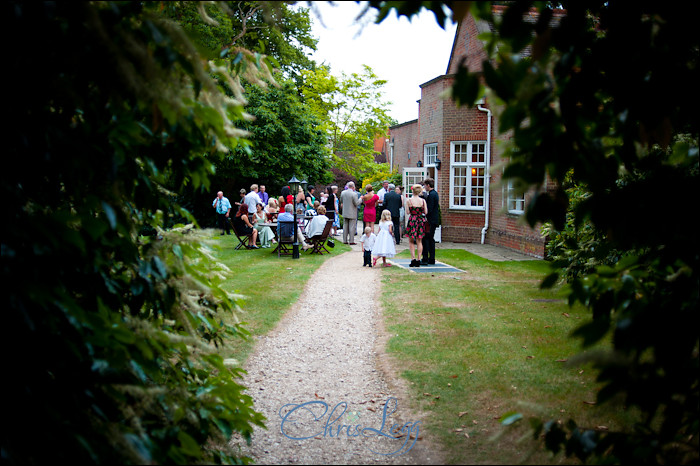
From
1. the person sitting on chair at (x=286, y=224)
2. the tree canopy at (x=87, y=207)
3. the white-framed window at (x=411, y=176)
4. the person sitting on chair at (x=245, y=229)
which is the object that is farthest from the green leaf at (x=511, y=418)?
the white-framed window at (x=411, y=176)

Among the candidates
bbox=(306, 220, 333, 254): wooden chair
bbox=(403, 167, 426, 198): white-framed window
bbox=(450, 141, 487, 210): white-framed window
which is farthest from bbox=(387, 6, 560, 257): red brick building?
bbox=(306, 220, 333, 254): wooden chair

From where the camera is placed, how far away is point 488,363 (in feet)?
20.7

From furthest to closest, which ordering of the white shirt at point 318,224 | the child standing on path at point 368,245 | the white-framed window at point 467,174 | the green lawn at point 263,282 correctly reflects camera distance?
the white-framed window at point 467,174 → the white shirt at point 318,224 → the child standing on path at point 368,245 → the green lawn at point 263,282

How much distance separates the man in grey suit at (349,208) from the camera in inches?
741

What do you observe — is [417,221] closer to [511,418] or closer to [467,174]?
[467,174]

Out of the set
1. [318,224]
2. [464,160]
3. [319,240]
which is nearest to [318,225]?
[318,224]

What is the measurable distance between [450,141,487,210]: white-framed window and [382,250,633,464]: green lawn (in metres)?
9.60

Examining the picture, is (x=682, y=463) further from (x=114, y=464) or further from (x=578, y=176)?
(x=114, y=464)

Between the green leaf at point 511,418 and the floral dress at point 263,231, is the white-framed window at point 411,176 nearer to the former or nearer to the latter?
the floral dress at point 263,231

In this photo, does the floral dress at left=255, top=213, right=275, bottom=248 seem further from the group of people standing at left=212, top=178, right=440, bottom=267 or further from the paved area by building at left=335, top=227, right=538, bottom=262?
the paved area by building at left=335, top=227, right=538, bottom=262

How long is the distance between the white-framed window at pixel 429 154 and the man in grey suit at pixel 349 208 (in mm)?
4476

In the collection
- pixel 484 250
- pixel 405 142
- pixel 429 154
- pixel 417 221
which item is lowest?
pixel 484 250

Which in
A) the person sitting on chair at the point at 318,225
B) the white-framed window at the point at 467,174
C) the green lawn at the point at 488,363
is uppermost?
the white-framed window at the point at 467,174

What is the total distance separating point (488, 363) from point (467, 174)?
50.0 feet
